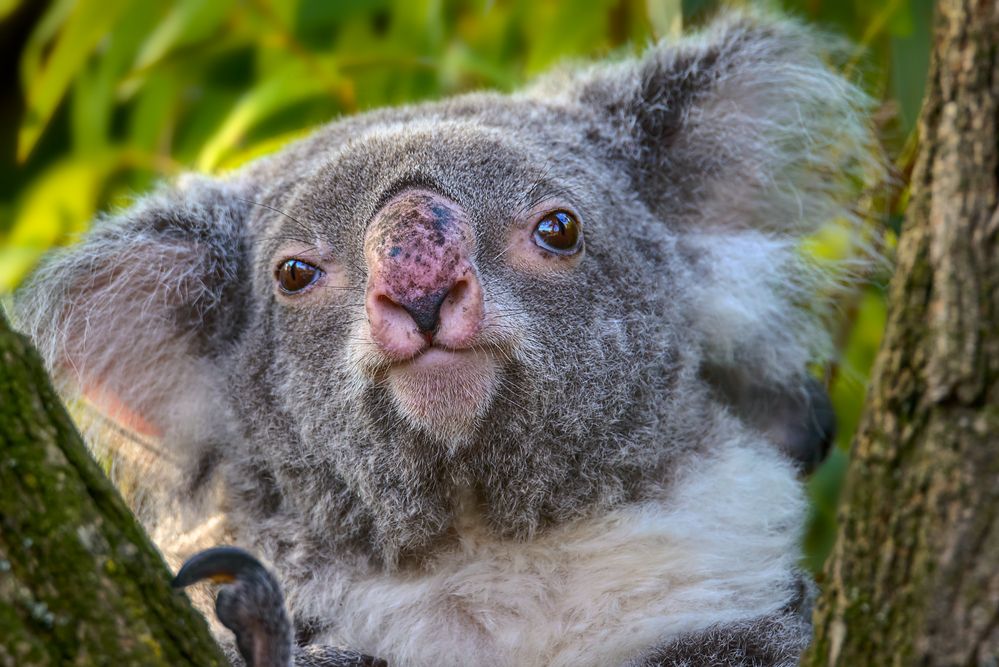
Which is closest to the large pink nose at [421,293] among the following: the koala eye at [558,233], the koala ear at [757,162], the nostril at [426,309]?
the nostril at [426,309]

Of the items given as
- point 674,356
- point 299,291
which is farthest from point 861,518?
point 299,291

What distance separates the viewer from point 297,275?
7.36 ft

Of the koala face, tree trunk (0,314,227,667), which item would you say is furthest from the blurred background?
tree trunk (0,314,227,667)

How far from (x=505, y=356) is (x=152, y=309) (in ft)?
3.17

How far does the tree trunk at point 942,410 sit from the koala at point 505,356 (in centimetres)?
88

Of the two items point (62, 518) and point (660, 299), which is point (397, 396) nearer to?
point (660, 299)

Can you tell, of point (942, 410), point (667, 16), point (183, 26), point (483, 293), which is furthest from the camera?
point (183, 26)

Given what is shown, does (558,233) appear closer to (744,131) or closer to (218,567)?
(744,131)

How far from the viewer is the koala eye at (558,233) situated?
2160 millimetres

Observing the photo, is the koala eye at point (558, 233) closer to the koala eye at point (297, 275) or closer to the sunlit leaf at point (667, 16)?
the koala eye at point (297, 275)

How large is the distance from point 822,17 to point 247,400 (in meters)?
2.07

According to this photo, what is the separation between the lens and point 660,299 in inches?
91.8

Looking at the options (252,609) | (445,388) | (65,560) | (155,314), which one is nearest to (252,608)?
(252,609)

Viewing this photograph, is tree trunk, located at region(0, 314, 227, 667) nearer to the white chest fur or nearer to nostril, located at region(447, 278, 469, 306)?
nostril, located at region(447, 278, 469, 306)
